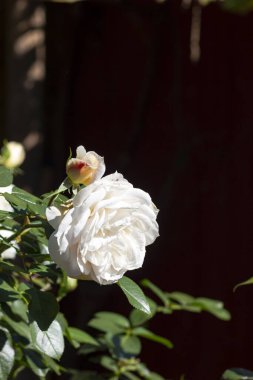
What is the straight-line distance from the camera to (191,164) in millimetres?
3838

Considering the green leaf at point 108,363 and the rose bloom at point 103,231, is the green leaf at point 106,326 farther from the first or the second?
the rose bloom at point 103,231

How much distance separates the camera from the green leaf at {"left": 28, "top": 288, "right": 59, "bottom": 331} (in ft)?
4.06

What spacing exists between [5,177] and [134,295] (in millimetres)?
279

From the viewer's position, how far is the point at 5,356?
1.41 metres

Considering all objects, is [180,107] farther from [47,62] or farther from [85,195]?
[85,195]

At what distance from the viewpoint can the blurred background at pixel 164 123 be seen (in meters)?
3.68

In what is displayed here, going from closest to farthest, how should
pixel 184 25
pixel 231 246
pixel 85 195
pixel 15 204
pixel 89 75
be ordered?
pixel 85 195 < pixel 15 204 < pixel 231 246 < pixel 184 25 < pixel 89 75

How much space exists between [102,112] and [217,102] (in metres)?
0.62

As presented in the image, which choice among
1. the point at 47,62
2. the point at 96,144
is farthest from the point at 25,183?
the point at 47,62

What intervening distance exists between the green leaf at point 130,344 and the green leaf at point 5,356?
582mm

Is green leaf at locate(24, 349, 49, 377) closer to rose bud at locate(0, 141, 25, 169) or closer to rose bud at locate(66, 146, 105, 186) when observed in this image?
rose bud at locate(0, 141, 25, 169)

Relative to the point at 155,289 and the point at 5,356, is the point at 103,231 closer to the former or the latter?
the point at 5,356

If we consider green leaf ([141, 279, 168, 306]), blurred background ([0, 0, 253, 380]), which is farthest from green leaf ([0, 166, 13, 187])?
blurred background ([0, 0, 253, 380])

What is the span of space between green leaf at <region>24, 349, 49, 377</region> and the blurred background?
2.01 metres
